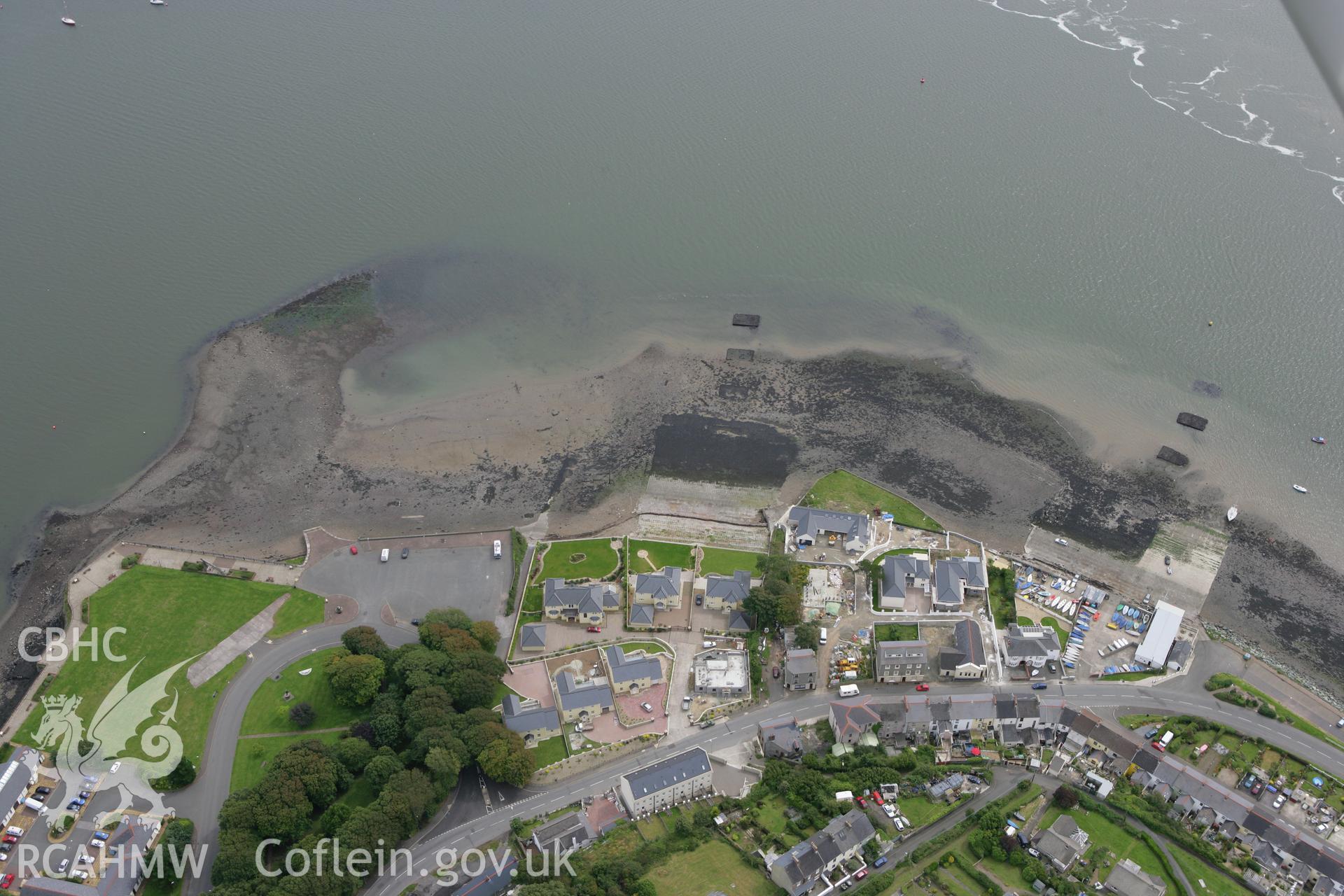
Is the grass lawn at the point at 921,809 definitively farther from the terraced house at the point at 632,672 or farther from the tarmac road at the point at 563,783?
the terraced house at the point at 632,672

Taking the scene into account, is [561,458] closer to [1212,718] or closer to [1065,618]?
[1065,618]

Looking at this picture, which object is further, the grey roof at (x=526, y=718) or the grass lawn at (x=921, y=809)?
the grey roof at (x=526, y=718)

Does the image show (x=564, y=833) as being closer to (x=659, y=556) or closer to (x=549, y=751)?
(x=549, y=751)

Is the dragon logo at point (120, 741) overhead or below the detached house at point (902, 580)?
below

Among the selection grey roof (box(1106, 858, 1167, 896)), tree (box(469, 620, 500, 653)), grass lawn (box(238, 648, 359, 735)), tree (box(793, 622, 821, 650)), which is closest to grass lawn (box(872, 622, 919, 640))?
tree (box(793, 622, 821, 650))

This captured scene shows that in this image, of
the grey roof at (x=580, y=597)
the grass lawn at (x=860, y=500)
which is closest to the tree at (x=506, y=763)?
the grey roof at (x=580, y=597)

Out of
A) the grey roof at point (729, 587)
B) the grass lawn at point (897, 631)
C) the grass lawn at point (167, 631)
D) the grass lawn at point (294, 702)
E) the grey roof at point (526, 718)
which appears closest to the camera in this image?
the grey roof at point (526, 718)

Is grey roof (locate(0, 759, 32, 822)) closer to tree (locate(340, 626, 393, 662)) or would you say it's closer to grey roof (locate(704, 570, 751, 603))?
tree (locate(340, 626, 393, 662))

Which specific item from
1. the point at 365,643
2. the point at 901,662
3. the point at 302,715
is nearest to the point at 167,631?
the point at 302,715
